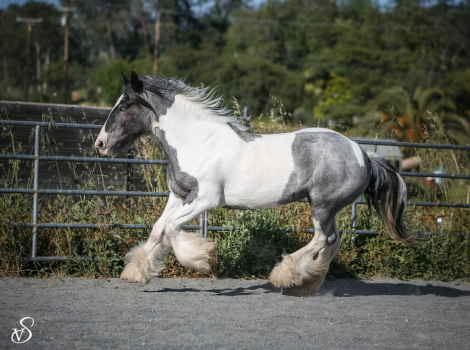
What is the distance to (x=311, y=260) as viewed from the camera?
6.00 m

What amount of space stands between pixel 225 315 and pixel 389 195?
2285 millimetres

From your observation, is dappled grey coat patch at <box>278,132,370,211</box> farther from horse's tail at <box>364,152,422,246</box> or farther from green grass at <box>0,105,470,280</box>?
green grass at <box>0,105,470,280</box>

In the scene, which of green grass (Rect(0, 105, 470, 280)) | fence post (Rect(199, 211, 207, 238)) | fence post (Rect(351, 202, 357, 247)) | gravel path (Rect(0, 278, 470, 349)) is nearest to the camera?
gravel path (Rect(0, 278, 470, 349))

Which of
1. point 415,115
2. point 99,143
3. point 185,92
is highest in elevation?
point 185,92

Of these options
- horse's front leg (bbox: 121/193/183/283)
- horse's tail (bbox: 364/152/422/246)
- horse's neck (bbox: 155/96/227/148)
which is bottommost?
horse's front leg (bbox: 121/193/183/283)

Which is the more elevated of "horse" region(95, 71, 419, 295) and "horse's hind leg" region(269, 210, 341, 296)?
"horse" region(95, 71, 419, 295)

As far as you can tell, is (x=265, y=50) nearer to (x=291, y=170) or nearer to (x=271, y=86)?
(x=271, y=86)

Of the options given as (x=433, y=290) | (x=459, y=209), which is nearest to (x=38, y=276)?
(x=433, y=290)

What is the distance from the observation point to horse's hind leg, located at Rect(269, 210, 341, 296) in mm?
5953

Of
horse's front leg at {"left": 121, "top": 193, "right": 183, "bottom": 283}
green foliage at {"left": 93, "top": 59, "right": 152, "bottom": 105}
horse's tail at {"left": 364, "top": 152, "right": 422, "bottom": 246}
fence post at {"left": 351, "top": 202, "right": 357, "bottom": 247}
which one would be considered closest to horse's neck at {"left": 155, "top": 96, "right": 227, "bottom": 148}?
horse's front leg at {"left": 121, "top": 193, "right": 183, "bottom": 283}

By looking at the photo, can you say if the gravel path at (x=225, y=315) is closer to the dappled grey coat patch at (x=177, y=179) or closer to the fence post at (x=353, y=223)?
the fence post at (x=353, y=223)

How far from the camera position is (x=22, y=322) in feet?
15.3

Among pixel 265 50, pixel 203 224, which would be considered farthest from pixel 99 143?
pixel 265 50

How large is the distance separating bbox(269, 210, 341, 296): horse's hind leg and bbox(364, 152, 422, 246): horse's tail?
62 cm
